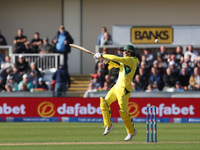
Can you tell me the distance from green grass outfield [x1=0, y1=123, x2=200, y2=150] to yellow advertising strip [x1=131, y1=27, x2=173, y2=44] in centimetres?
846

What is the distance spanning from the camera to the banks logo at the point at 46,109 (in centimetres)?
2030

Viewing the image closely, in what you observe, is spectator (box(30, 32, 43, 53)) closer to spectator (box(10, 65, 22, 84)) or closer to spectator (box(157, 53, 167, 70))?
spectator (box(10, 65, 22, 84))

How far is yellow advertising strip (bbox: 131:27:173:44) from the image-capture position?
25.1 meters

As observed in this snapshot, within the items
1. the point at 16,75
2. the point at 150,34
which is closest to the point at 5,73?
the point at 16,75

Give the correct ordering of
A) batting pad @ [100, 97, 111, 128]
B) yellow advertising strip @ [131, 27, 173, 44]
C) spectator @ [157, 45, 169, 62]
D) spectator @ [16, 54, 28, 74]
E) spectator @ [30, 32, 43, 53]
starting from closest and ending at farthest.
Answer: batting pad @ [100, 97, 111, 128]
spectator @ [157, 45, 169, 62]
spectator @ [16, 54, 28, 74]
spectator @ [30, 32, 43, 53]
yellow advertising strip @ [131, 27, 173, 44]

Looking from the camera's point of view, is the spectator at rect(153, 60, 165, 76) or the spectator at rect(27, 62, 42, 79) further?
the spectator at rect(27, 62, 42, 79)

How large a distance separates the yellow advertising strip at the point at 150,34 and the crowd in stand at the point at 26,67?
334 cm

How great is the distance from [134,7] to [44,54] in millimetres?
5706


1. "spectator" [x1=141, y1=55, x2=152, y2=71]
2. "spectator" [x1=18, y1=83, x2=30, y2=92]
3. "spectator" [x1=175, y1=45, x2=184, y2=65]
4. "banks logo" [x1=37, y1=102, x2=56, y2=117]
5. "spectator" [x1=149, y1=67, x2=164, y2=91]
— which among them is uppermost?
"spectator" [x1=175, y1=45, x2=184, y2=65]

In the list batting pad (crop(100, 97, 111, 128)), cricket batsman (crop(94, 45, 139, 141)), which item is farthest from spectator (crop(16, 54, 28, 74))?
cricket batsman (crop(94, 45, 139, 141))

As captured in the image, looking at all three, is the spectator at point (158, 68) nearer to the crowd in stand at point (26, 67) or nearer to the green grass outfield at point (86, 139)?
the crowd in stand at point (26, 67)

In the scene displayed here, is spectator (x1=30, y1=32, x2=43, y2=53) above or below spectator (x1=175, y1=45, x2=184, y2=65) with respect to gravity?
above

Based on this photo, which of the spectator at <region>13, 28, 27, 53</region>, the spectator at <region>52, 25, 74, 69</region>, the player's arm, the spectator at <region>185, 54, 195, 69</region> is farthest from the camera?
the spectator at <region>13, 28, 27, 53</region>

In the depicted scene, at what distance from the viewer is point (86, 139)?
1344 centimetres
